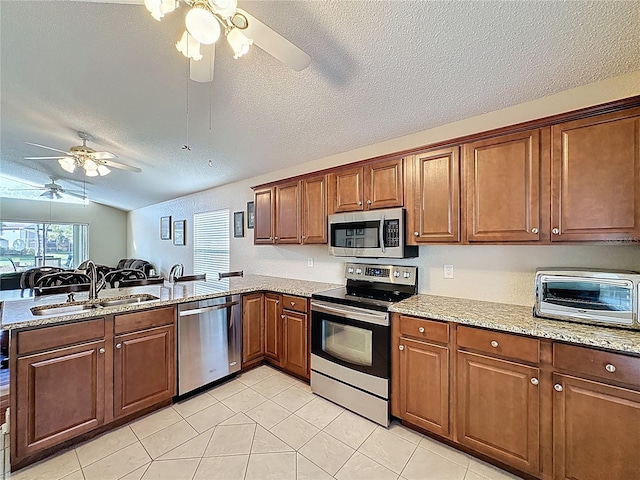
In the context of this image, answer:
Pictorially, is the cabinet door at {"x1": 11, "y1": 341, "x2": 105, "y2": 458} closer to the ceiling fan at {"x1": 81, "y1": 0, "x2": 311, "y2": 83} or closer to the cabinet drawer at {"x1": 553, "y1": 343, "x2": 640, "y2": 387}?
the ceiling fan at {"x1": 81, "y1": 0, "x2": 311, "y2": 83}

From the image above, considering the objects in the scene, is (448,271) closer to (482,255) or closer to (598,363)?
(482,255)

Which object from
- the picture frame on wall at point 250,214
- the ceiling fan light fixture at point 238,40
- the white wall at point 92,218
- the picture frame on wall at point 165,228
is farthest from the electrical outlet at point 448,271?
the white wall at point 92,218

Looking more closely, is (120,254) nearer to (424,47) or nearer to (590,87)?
(424,47)

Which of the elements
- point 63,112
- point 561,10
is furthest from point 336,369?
point 63,112

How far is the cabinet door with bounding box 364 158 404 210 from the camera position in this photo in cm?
241

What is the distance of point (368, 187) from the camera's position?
2.59m

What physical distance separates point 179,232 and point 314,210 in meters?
4.33

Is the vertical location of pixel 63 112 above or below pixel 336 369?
above

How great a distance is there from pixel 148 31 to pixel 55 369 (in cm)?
230

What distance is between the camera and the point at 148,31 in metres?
1.91

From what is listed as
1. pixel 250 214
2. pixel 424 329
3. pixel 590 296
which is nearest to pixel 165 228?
pixel 250 214

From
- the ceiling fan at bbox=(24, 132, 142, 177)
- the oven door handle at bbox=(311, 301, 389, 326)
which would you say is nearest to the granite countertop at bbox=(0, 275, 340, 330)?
the oven door handle at bbox=(311, 301, 389, 326)

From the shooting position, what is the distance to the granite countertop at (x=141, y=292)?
179 centimetres

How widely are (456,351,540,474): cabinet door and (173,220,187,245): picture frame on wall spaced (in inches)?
225
